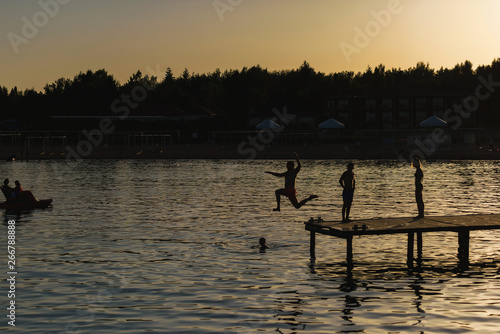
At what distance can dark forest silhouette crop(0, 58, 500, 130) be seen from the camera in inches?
5625

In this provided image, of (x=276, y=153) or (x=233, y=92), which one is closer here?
(x=276, y=153)

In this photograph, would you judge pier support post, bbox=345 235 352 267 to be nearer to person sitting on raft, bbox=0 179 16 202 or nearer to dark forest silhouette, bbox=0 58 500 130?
person sitting on raft, bbox=0 179 16 202

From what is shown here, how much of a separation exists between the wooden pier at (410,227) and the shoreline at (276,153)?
261 feet

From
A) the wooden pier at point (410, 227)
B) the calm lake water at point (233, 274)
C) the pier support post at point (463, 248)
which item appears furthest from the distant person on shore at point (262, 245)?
the pier support post at point (463, 248)

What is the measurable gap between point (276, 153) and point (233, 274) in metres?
89.3

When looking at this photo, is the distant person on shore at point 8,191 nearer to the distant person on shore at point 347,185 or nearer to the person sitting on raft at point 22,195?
the person sitting on raft at point 22,195

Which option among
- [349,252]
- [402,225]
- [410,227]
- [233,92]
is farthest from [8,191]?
[233,92]

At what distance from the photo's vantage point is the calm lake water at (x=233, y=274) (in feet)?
59.5

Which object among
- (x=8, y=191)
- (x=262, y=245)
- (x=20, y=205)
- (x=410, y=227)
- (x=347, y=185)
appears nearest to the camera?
(x=410, y=227)

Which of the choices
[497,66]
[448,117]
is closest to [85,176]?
A: [448,117]

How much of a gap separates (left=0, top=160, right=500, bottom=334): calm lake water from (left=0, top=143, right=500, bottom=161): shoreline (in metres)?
59.6

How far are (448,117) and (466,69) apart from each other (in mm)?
32820

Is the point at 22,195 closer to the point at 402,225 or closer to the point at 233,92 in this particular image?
the point at 402,225

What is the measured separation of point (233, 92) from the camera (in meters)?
152
